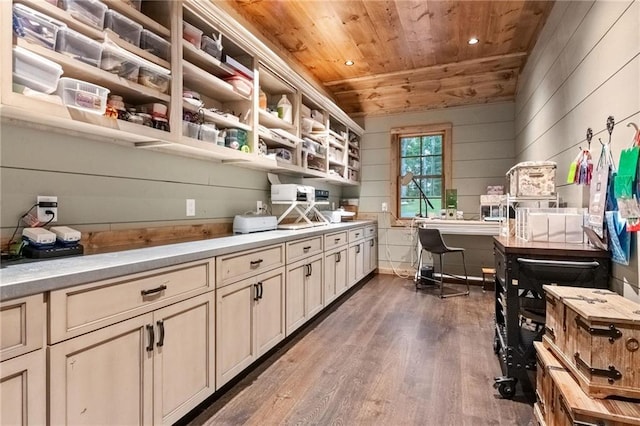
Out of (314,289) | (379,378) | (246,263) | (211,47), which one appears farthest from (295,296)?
(211,47)

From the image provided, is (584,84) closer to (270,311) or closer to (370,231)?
(270,311)

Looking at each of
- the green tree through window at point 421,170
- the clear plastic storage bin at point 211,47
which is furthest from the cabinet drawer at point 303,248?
the green tree through window at point 421,170

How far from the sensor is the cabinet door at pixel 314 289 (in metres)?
2.83

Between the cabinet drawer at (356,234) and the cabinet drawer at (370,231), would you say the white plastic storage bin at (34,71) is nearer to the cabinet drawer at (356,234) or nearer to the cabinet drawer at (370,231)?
the cabinet drawer at (356,234)

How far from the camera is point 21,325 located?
3.17 ft

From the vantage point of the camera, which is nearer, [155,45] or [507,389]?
[155,45]

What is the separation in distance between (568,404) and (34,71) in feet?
7.27

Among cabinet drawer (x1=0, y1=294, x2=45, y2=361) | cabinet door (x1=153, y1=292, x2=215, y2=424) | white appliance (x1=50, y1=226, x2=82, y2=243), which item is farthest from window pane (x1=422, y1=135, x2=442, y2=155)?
cabinet drawer (x1=0, y1=294, x2=45, y2=361)

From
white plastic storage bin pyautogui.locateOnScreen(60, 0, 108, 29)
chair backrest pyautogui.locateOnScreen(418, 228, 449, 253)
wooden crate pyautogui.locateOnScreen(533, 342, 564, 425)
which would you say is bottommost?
wooden crate pyautogui.locateOnScreen(533, 342, 564, 425)

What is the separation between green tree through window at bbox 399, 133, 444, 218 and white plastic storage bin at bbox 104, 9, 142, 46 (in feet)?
13.7

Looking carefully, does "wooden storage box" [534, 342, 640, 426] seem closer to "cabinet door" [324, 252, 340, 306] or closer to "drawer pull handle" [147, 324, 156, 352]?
"drawer pull handle" [147, 324, 156, 352]

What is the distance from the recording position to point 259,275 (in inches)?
83.8

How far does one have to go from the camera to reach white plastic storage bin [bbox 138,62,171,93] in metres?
1.67

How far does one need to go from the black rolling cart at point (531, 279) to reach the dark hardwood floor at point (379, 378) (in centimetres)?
24
